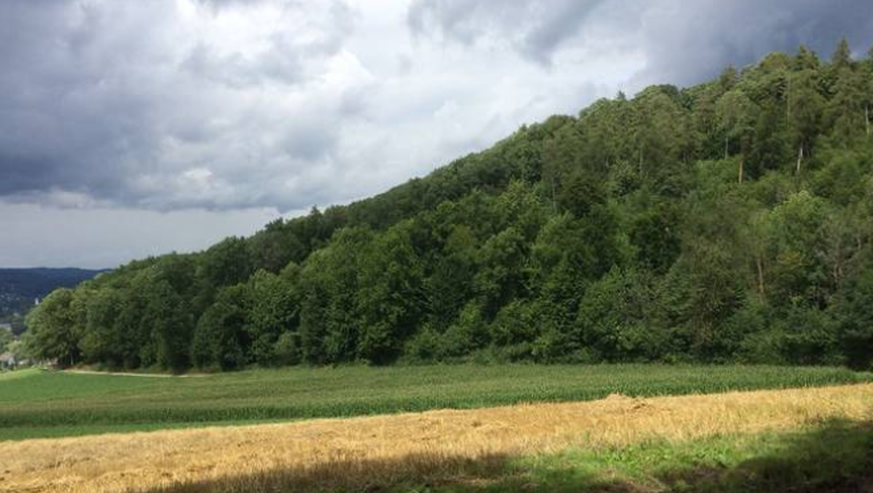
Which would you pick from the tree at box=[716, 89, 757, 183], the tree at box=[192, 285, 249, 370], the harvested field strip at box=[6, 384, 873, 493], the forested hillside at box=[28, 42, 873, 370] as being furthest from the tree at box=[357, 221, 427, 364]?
the harvested field strip at box=[6, 384, 873, 493]

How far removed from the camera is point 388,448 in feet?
62.4

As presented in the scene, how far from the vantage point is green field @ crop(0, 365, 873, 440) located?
4672cm

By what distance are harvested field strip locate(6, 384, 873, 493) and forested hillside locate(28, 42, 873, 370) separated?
155 ft

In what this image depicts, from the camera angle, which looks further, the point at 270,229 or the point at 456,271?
the point at 270,229

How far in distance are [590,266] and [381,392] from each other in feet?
134

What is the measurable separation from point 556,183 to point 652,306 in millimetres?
66864

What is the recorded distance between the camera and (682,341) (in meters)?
73.6

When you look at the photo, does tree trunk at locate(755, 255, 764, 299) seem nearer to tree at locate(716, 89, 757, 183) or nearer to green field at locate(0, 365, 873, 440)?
green field at locate(0, 365, 873, 440)

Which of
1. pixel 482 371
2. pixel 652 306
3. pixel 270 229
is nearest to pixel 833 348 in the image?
pixel 652 306

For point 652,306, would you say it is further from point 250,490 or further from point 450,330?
point 250,490

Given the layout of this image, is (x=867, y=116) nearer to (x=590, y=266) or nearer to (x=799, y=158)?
(x=799, y=158)

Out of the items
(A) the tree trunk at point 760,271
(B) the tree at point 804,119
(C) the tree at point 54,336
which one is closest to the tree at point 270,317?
(C) the tree at point 54,336

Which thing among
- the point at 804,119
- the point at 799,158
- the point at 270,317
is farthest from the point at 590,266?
the point at 804,119

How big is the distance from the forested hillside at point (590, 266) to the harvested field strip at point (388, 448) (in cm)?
4737
